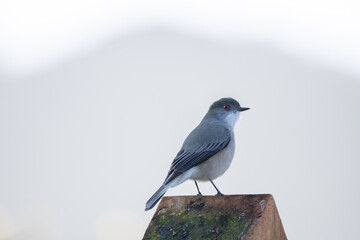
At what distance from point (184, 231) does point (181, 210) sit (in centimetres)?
42

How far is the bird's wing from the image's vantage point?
7.22 metres

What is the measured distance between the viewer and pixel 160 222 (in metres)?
5.22

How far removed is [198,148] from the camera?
7.64 m

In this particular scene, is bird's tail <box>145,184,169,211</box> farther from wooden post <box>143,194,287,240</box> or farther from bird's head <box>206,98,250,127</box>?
bird's head <box>206,98,250,127</box>

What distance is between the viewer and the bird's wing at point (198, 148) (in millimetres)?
7219

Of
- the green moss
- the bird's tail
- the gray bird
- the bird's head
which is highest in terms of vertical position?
the bird's head

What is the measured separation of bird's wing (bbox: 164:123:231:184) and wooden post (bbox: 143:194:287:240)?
151cm

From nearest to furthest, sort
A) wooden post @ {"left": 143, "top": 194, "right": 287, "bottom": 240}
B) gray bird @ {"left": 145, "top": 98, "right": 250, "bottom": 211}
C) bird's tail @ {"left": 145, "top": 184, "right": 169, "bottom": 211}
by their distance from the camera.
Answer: wooden post @ {"left": 143, "top": 194, "right": 287, "bottom": 240} < bird's tail @ {"left": 145, "top": 184, "right": 169, "bottom": 211} < gray bird @ {"left": 145, "top": 98, "right": 250, "bottom": 211}

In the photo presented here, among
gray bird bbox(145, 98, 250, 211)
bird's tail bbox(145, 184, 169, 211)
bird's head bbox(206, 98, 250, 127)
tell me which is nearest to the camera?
bird's tail bbox(145, 184, 169, 211)

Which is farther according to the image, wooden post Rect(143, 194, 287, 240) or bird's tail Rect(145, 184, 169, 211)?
bird's tail Rect(145, 184, 169, 211)

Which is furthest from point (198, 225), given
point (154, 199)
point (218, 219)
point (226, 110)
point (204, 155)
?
point (226, 110)

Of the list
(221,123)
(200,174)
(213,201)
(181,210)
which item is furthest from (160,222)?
(221,123)

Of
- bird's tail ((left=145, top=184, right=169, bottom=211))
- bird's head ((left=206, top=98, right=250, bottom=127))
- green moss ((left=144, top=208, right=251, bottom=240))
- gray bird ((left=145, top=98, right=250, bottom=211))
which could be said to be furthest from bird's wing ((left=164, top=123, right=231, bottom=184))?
green moss ((left=144, top=208, right=251, bottom=240))

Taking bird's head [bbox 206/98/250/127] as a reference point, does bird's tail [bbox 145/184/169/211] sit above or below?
below
